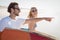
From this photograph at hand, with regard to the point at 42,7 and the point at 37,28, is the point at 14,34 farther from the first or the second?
the point at 42,7

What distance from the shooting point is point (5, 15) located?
177cm

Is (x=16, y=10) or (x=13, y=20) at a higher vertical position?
(x=16, y=10)

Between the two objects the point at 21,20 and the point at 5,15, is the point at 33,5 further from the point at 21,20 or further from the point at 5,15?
the point at 5,15

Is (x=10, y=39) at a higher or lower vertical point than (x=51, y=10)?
lower

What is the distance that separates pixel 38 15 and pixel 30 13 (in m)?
0.09

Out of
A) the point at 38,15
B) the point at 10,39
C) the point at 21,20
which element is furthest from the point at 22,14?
the point at 10,39

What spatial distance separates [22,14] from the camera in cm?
178

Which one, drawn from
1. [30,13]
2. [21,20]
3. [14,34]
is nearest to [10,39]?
[14,34]

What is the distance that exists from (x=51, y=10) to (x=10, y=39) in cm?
57

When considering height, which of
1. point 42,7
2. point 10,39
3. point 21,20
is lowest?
point 10,39

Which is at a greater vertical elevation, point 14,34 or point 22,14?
point 22,14

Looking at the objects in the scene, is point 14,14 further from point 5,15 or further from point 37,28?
point 37,28

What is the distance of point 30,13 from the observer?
1.81 m

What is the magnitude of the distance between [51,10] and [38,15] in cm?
17
